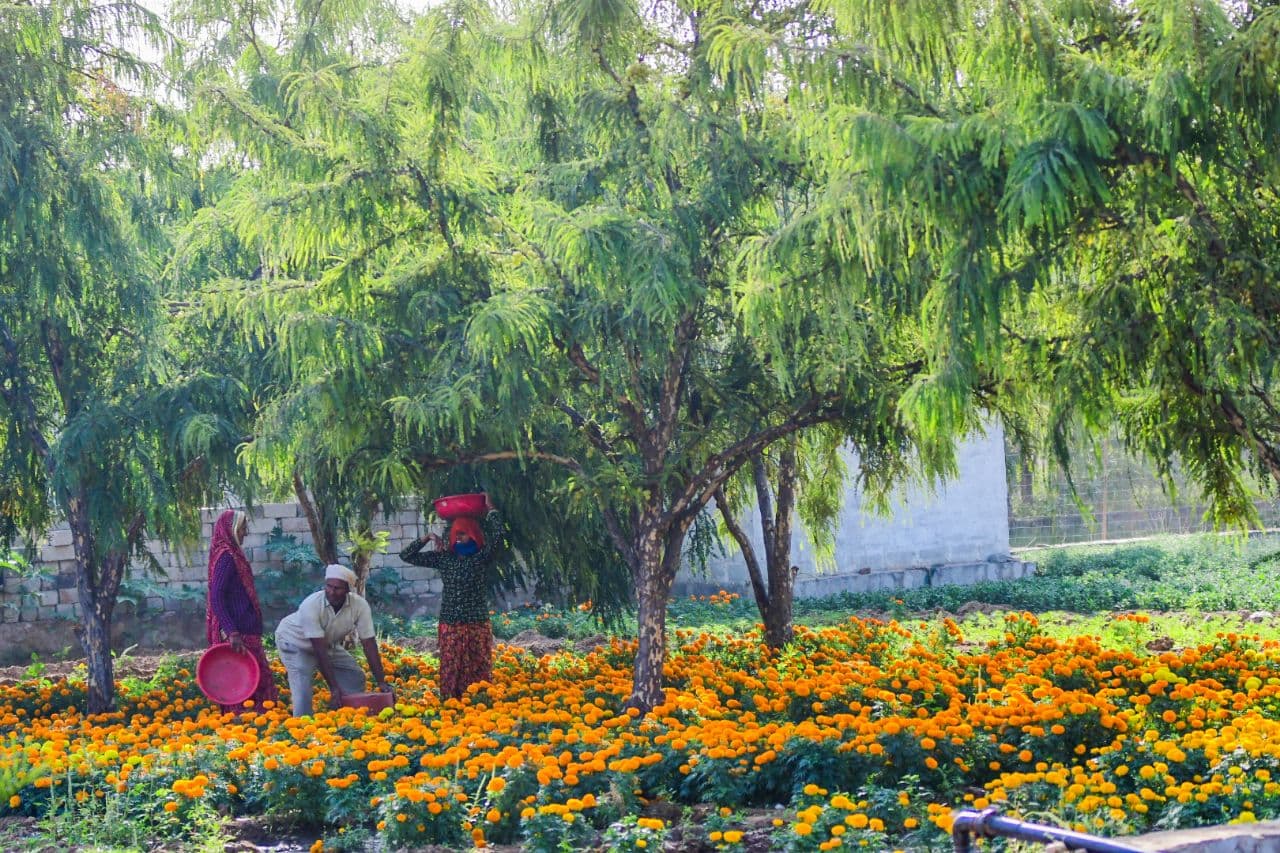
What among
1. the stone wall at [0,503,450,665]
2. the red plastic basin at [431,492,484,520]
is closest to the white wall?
the stone wall at [0,503,450,665]

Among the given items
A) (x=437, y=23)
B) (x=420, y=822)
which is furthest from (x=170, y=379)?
(x=420, y=822)

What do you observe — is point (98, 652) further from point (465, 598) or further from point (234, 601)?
point (465, 598)

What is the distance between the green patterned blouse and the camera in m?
9.77

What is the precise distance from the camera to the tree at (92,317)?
376 inches

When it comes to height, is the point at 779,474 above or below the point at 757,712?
above

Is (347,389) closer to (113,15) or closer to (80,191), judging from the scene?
(80,191)

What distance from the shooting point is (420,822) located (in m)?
5.96

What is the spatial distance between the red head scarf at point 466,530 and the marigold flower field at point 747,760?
1.11m

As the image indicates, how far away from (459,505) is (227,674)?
6.94 ft

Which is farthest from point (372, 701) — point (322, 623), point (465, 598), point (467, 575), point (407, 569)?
point (407, 569)

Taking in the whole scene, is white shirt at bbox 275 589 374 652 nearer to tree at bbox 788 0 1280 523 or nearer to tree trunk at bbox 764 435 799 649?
tree trunk at bbox 764 435 799 649

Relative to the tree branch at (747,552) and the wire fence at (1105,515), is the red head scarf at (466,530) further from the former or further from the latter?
the wire fence at (1105,515)

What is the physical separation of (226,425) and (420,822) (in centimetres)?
475

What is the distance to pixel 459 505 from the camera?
9.63 meters
